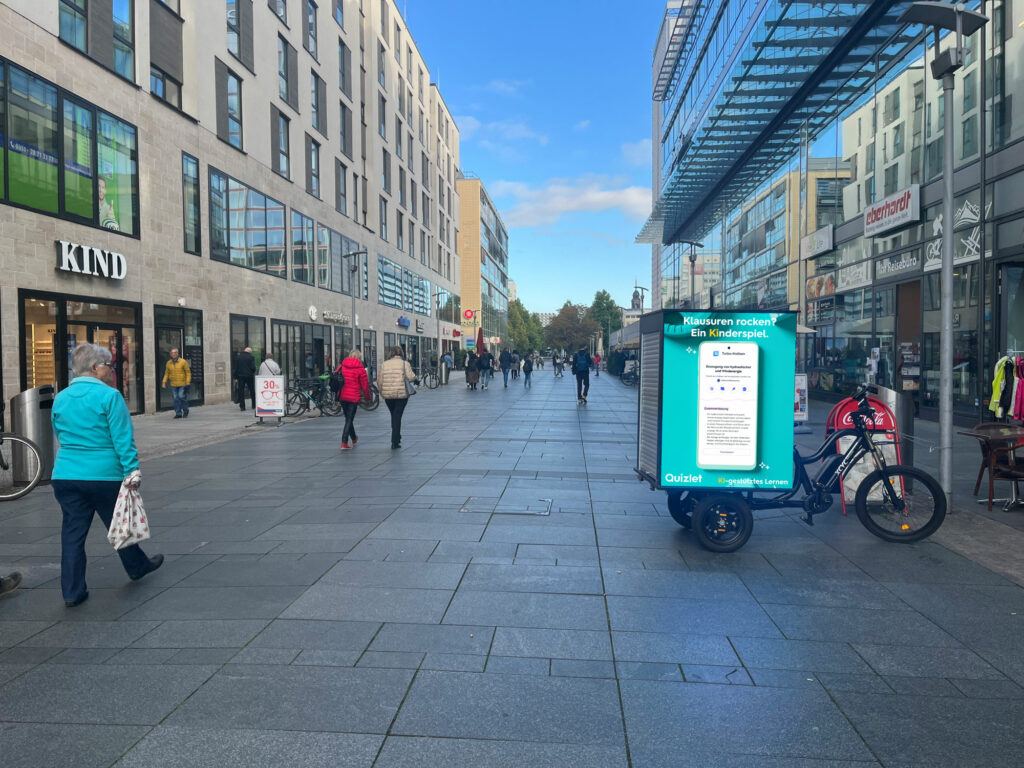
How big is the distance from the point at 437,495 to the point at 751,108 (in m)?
19.9

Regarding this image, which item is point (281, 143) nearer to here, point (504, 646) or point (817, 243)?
point (817, 243)

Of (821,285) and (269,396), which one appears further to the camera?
(821,285)

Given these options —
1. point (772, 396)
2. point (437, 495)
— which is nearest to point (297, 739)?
point (772, 396)

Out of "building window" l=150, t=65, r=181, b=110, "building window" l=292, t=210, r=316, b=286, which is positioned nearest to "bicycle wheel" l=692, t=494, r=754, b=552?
"building window" l=150, t=65, r=181, b=110

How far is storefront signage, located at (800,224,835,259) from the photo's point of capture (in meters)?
20.7

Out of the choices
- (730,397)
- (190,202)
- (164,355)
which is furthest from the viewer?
(190,202)

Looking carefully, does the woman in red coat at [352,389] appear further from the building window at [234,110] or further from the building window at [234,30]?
the building window at [234,30]

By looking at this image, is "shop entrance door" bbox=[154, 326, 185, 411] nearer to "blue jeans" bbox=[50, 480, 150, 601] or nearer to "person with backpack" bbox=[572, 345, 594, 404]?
"person with backpack" bbox=[572, 345, 594, 404]

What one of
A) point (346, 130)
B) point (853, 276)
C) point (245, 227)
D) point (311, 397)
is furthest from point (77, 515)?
point (346, 130)

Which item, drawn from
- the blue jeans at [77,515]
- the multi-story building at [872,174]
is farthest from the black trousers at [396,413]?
the multi-story building at [872,174]

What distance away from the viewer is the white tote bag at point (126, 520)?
452 cm

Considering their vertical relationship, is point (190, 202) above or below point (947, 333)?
above

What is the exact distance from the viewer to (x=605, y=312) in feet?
397

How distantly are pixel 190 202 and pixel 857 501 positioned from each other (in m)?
Answer: 19.4
